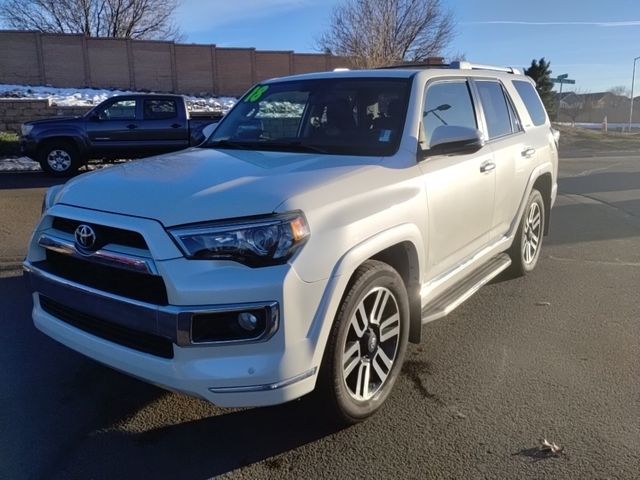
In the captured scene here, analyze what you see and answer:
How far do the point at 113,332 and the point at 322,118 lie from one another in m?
2.11

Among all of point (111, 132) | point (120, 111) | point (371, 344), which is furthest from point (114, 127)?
point (371, 344)

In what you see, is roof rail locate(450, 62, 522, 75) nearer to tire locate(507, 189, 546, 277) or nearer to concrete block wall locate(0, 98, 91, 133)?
tire locate(507, 189, 546, 277)

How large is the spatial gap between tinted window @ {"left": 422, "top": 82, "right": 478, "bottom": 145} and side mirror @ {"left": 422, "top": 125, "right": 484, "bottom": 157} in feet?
0.65

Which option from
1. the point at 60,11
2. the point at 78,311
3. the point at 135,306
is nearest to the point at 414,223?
the point at 135,306

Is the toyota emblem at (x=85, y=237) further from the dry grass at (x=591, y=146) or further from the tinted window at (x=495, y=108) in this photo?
the dry grass at (x=591, y=146)

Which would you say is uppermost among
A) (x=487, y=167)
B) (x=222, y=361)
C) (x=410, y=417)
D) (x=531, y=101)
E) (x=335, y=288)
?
(x=531, y=101)

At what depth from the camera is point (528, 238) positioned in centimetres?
573

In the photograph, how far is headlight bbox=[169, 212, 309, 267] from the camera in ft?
8.34

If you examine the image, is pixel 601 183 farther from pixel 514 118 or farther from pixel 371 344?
pixel 371 344

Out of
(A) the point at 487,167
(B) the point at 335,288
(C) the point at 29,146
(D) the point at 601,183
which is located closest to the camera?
(B) the point at 335,288

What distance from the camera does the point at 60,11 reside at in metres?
46.4

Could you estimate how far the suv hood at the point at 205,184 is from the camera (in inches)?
103

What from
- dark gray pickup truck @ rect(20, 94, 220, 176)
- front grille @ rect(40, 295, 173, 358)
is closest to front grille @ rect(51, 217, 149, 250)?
front grille @ rect(40, 295, 173, 358)

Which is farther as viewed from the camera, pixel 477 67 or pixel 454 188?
pixel 477 67
